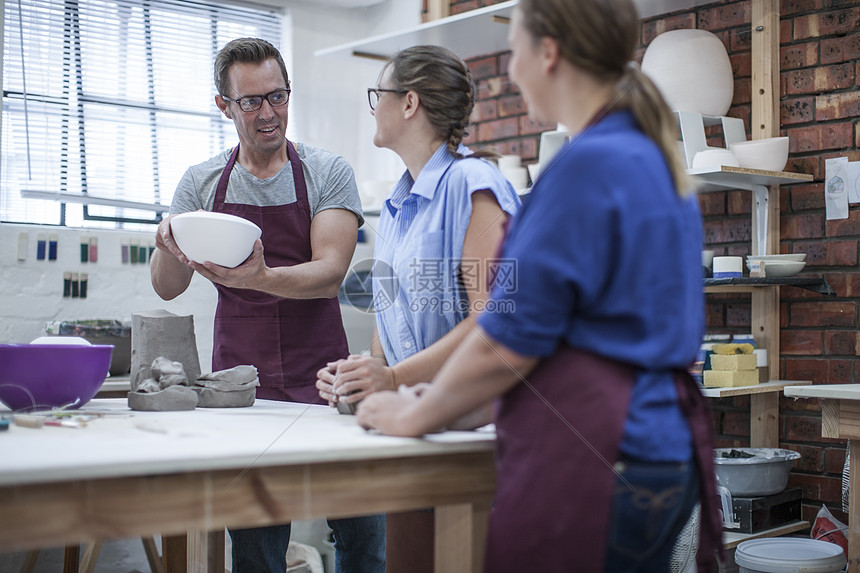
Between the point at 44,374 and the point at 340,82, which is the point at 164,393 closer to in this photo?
the point at 44,374

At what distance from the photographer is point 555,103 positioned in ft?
3.28

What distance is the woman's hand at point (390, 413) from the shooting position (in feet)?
3.74

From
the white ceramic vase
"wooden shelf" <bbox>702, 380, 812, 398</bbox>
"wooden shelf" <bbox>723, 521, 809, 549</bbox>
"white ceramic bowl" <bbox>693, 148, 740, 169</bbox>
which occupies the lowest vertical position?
"wooden shelf" <bbox>723, 521, 809, 549</bbox>

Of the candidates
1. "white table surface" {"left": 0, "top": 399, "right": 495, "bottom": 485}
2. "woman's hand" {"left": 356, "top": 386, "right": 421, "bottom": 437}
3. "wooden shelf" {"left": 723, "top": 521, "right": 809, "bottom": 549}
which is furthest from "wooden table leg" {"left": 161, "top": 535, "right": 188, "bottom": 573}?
"wooden shelf" {"left": 723, "top": 521, "right": 809, "bottom": 549}

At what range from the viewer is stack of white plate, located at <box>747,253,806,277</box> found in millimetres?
2615

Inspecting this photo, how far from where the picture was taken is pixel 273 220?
6.86ft

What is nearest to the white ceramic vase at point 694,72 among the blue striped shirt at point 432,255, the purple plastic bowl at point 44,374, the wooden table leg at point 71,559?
the blue striped shirt at point 432,255

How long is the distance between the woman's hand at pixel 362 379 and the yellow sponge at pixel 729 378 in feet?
5.22

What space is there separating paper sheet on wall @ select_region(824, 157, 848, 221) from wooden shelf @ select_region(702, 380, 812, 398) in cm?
55

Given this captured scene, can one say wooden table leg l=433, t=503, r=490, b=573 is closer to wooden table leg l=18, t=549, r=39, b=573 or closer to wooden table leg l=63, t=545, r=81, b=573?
wooden table leg l=63, t=545, r=81, b=573

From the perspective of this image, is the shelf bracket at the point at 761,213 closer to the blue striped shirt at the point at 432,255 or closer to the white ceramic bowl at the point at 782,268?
the white ceramic bowl at the point at 782,268

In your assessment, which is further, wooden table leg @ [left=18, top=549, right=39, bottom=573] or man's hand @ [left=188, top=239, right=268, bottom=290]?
wooden table leg @ [left=18, top=549, right=39, bottom=573]

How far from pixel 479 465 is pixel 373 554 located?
0.88 m

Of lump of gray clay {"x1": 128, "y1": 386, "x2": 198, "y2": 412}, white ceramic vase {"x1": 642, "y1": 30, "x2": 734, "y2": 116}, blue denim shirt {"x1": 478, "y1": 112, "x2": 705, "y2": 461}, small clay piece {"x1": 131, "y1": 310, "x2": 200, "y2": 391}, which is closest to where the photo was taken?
blue denim shirt {"x1": 478, "y1": 112, "x2": 705, "y2": 461}
